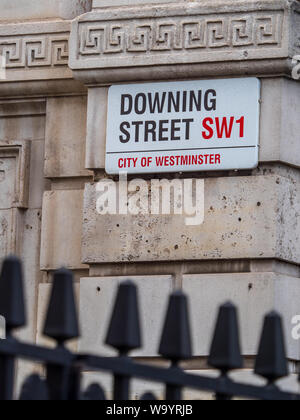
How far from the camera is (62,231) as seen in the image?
891 cm

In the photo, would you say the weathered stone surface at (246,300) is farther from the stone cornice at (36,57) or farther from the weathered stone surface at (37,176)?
the stone cornice at (36,57)

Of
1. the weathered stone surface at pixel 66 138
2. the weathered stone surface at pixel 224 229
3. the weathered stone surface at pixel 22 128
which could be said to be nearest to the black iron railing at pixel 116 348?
the weathered stone surface at pixel 224 229

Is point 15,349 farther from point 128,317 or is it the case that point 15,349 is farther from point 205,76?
point 205,76

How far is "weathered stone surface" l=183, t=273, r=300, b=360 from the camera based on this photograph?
26.6 feet

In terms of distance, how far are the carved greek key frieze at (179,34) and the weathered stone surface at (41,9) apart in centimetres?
42

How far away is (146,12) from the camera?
28.5ft

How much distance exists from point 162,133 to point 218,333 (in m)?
4.51

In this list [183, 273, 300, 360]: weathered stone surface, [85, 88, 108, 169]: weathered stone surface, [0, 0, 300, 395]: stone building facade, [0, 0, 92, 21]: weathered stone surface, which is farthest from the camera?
[0, 0, 92, 21]: weathered stone surface

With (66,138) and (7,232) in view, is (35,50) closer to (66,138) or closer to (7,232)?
(66,138)

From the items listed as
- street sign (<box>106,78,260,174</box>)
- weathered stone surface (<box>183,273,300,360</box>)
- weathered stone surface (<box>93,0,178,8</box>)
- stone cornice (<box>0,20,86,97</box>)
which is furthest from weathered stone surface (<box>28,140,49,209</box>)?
weathered stone surface (<box>183,273,300,360</box>)

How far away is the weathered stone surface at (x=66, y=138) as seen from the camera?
899cm

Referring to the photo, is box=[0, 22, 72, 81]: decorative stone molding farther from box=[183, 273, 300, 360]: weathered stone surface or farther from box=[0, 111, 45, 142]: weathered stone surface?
box=[183, 273, 300, 360]: weathered stone surface

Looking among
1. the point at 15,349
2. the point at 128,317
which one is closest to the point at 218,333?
the point at 128,317

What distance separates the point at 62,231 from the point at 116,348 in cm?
507
